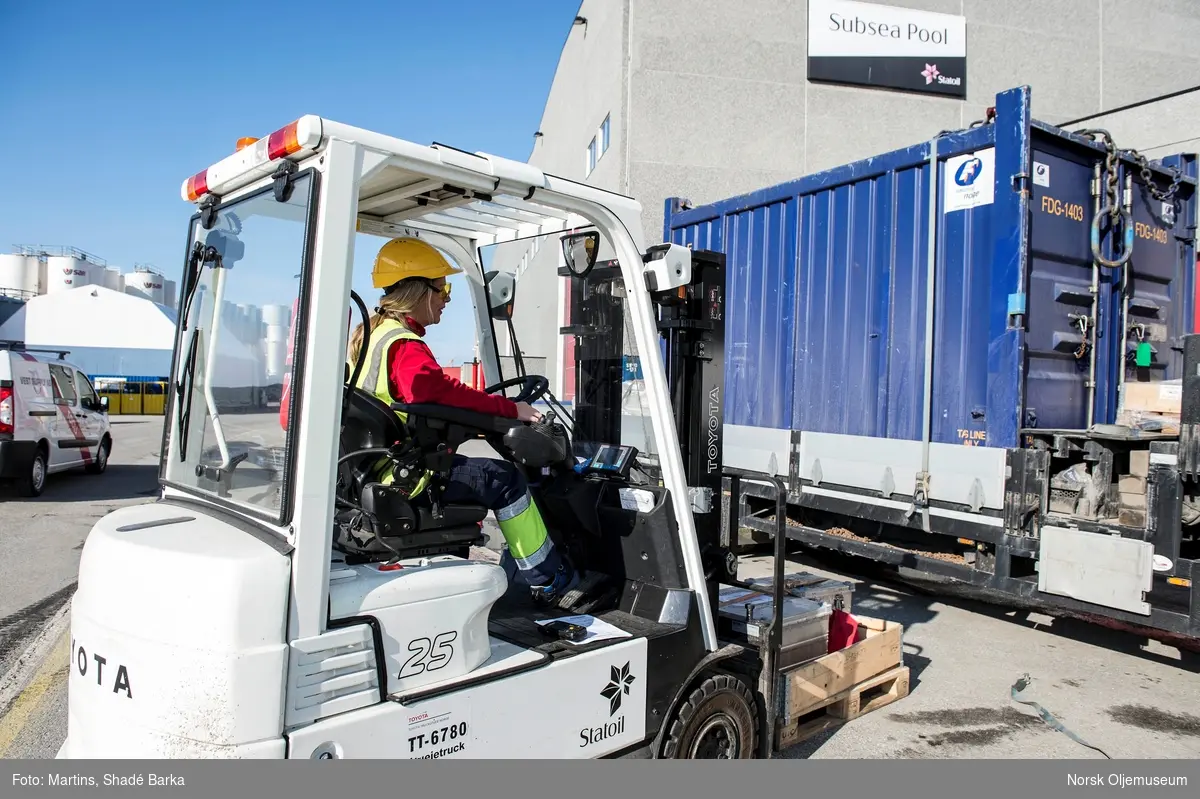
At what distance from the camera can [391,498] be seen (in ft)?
8.67

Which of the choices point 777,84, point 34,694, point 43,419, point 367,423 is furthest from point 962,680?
point 777,84

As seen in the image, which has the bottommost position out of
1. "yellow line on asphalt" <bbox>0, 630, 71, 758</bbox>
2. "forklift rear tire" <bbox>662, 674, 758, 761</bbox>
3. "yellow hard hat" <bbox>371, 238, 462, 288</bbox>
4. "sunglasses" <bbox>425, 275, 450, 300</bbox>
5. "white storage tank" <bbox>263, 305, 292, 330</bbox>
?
"yellow line on asphalt" <bbox>0, 630, 71, 758</bbox>

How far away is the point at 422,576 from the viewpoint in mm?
2439

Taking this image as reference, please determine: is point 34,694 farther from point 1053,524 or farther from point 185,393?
point 1053,524

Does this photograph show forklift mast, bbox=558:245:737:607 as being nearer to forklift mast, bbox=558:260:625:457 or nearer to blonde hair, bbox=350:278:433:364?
forklift mast, bbox=558:260:625:457

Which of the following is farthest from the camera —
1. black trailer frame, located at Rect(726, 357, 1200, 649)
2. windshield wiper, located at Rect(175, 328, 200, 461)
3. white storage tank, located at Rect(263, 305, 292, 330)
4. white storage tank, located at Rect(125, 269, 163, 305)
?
white storage tank, located at Rect(125, 269, 163, 305)

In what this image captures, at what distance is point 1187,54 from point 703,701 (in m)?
22.2

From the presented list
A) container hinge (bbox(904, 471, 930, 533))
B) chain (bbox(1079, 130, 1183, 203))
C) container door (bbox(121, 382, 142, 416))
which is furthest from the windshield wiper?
container door (bbox(121, 382, 142, 416))

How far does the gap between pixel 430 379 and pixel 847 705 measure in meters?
2.81

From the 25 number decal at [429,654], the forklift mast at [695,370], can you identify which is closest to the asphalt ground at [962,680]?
the forklift mast at [695,370]

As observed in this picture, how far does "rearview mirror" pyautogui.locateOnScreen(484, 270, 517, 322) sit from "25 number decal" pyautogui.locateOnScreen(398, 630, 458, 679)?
191 cm

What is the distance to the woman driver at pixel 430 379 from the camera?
111 inches

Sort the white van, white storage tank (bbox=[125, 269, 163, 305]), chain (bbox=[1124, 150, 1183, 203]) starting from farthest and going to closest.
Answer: white storage tank (bbox=[125, 269, 163, 305]), the white van, chain (bbox=[1124, 150, 1183, 203])

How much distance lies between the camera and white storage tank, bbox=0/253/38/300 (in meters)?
52.1
